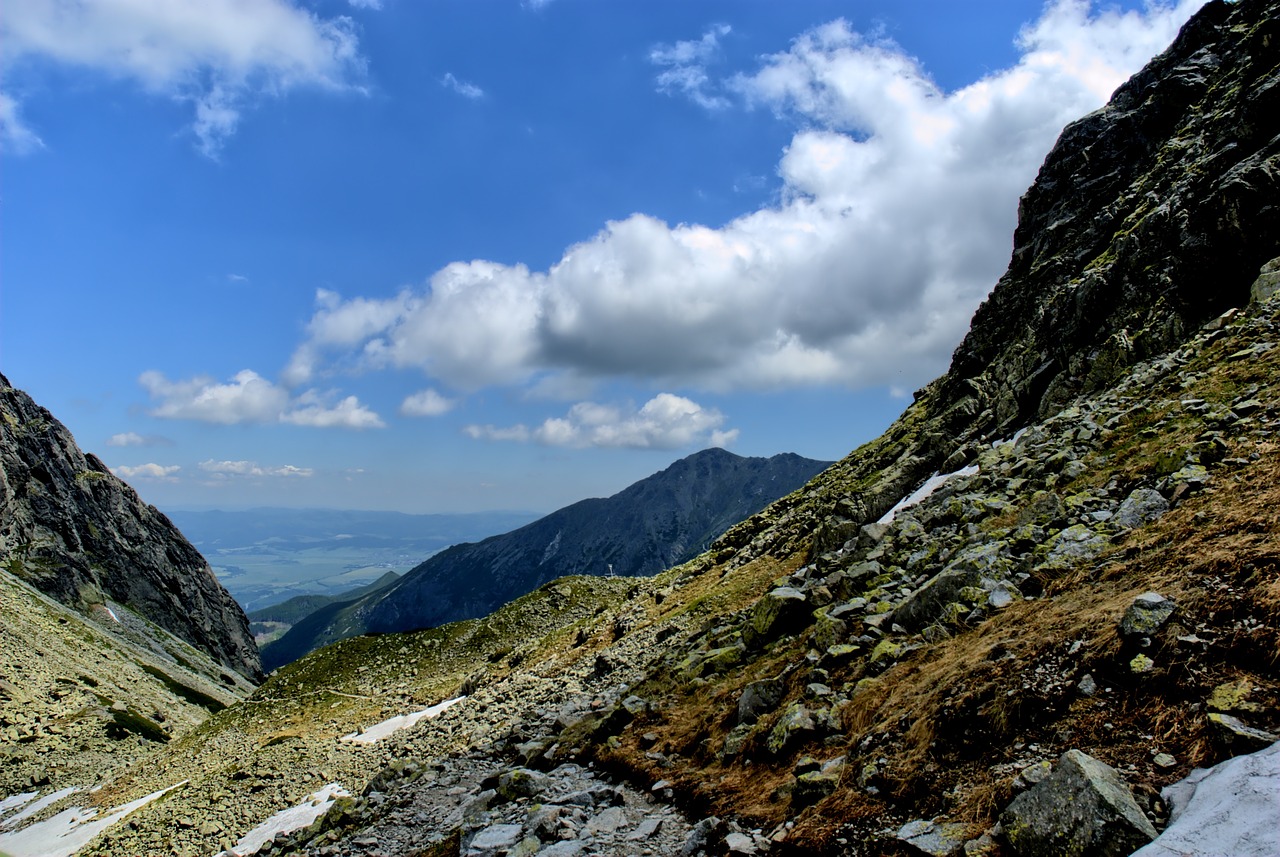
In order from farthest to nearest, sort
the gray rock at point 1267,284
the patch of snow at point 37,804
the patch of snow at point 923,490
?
the patch of snow at point 37,804 < the patch of snow at point 923,490 < the gray rock at point 1267,284

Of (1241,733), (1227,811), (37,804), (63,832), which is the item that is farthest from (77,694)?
(1241,733)

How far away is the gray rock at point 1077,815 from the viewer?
622 cm

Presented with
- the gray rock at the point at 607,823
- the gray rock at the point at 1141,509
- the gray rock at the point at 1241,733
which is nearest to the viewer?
the gray rock at the point at 1241,733

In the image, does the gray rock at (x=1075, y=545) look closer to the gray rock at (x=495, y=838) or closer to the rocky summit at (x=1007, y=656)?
the rocky summit at (x=1007, y=656)

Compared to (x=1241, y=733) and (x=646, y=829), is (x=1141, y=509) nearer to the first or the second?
(x=1241, y=733)

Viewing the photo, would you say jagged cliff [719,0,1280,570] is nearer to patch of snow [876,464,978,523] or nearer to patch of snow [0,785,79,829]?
patch of snow [876,464,978,523]

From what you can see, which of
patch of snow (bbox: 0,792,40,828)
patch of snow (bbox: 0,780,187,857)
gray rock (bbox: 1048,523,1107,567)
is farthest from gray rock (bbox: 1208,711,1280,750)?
patch of snow (bbox: 0,792,40,828)

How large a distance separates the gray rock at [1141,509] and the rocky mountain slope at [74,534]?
20663 centimetres

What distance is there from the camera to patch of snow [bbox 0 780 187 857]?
44062 millimetres

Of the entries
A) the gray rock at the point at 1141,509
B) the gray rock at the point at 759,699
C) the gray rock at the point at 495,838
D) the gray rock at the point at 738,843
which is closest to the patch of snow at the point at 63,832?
the gray rock at the point at 495,838

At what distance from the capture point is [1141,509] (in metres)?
13.3

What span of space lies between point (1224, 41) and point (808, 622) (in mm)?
58174

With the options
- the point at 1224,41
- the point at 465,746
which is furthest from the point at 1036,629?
the point at 1224,41

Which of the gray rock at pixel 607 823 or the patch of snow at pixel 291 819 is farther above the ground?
the gray rock at pixel 607 823
